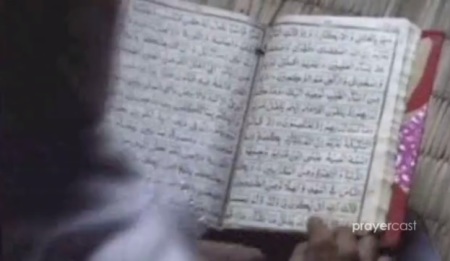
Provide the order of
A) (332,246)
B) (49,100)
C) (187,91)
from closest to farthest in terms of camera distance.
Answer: (49,100)
(332,246)
(187,91)

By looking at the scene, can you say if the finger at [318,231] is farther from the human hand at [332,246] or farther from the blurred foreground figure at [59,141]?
the blurred foreground figure at [59,141]

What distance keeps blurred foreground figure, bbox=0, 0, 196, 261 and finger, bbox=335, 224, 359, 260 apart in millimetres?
383

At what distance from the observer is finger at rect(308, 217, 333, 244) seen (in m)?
0.68

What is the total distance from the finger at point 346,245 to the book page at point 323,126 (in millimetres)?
18

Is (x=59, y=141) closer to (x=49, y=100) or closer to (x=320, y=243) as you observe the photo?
(x=49, y=100)

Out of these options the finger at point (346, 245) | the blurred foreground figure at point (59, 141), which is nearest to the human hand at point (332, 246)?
the finger at point (346, 245)

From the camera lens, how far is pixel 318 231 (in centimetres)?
68

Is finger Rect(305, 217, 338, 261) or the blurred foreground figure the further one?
finger Rect(305, 217, 338, 261)

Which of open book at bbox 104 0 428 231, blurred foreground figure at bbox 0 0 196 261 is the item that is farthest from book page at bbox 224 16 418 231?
blurred foreground figure at bbox 0 0 196 261

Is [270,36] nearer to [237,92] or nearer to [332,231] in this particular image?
[237,92]

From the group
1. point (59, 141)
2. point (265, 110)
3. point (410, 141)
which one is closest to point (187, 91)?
point (265, 110)

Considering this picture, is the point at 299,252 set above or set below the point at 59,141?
below

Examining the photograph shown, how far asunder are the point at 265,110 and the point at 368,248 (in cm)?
12

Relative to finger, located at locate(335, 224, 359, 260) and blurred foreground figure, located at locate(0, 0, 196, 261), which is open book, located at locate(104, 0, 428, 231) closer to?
finger, located at locate(335, 224, 359, 260)
